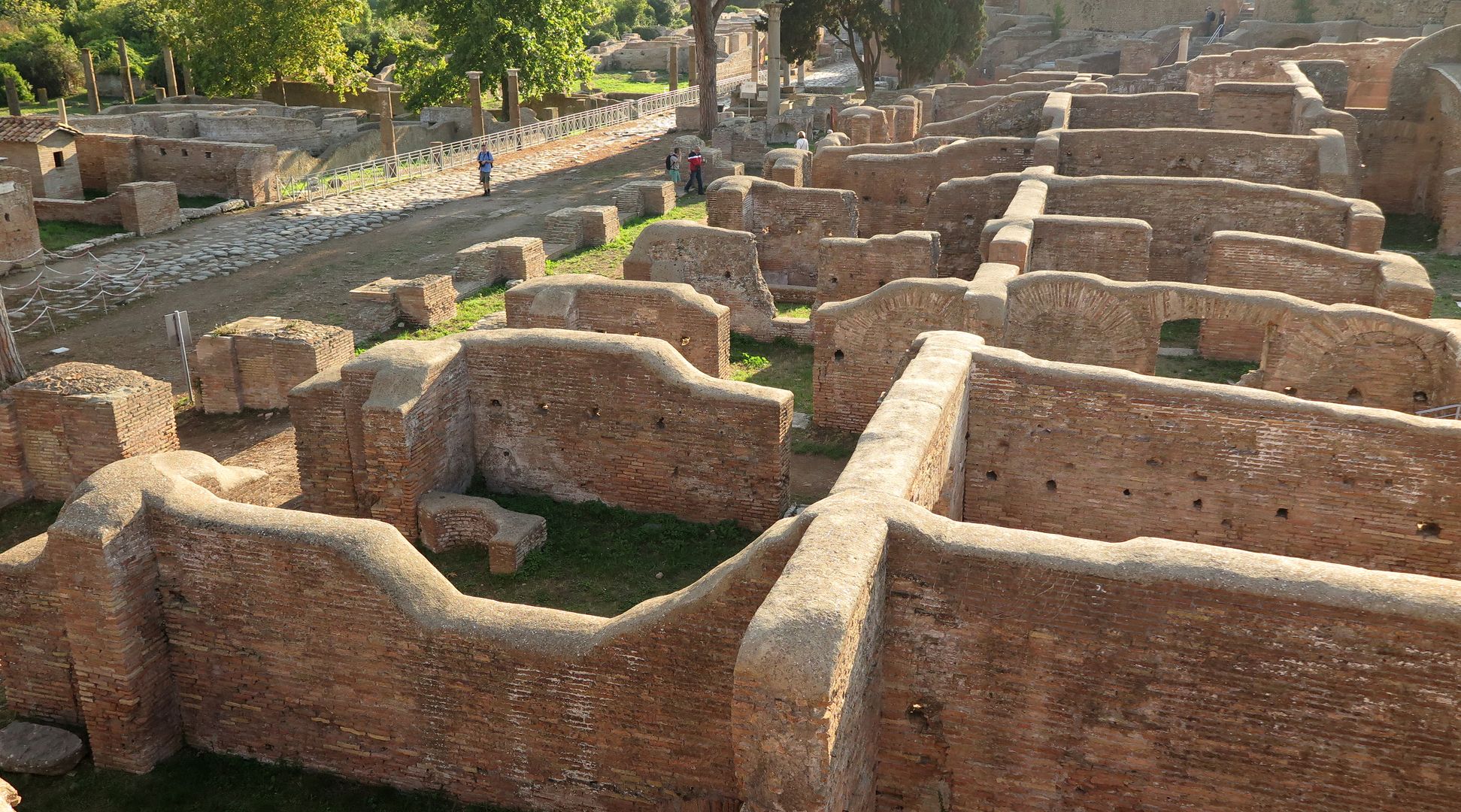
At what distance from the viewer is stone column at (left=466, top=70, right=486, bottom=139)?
2898cm

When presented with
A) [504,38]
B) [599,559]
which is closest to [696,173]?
[504,38]

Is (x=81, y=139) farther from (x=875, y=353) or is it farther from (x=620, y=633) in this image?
(x=620, y=633)

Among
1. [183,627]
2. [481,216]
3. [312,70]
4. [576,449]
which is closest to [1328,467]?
[576,449]

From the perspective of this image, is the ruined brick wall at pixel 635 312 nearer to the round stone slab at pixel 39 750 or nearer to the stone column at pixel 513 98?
the round stone slab at pixel 39 750

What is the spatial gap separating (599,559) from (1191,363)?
25.0ft

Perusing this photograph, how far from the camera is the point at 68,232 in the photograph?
843 inches

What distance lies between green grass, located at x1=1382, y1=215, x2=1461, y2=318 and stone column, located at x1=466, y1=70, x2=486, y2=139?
65.7 feet

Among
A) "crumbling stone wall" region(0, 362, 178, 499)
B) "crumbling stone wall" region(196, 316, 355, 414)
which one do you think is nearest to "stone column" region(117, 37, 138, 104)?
"crumbling stone wall" region(196, 316, 355, 414)

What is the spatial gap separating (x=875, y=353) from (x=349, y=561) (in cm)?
654

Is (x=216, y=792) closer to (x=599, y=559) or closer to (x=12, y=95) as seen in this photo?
(x=599, y=559)

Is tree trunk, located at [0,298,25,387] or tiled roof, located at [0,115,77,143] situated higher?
tiled roof, located at [0,115,77,143]

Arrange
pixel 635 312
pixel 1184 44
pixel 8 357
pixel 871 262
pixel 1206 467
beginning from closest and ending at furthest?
pixel 1206 467 < pixel 635 312 < pixel 8 357 < pixel 871 262 < pixel 1184 44

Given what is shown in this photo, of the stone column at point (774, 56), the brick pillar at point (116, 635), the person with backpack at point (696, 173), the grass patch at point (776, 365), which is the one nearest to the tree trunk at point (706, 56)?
the stone column at point (774, 56)

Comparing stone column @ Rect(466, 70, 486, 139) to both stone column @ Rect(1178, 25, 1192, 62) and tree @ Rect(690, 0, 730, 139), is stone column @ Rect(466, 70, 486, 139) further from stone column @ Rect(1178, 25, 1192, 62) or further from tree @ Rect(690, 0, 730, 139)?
stone column @ Rect(1178, 25, 1192, 62)
